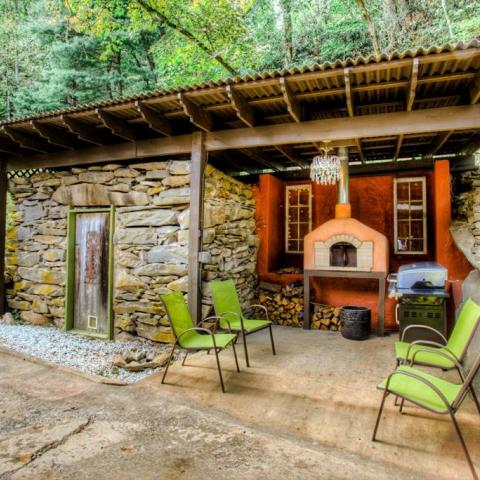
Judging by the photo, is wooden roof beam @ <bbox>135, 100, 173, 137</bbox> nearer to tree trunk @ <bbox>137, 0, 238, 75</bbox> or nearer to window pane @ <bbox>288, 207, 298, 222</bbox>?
window pane @ <bbox>288, 207, 298, 222</bbox>

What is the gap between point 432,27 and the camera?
948cm

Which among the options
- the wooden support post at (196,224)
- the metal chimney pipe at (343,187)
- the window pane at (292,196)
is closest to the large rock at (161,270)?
the wooden support post at (196,224)

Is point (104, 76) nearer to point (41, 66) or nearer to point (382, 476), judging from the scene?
point (41, 66)

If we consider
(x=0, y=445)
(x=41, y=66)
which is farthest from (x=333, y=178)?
A: (x=41, y=66)

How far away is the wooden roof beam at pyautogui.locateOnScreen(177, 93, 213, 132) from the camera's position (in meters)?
3.88

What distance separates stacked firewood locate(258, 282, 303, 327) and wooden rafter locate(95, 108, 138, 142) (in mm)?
3359

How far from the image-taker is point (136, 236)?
4969 millimetres

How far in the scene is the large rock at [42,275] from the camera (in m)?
5.70

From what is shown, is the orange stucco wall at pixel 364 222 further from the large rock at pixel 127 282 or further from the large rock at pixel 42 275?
the large rock at pixel 42 275

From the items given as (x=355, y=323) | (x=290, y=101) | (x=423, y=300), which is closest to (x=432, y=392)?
(x=423, y=300)

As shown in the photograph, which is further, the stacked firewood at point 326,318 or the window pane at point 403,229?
the window pane at point 403,229

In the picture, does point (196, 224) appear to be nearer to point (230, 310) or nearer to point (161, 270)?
point (161, 270)

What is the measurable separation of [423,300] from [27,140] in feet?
20.0

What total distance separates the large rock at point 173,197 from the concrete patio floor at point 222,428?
7.03 feet
